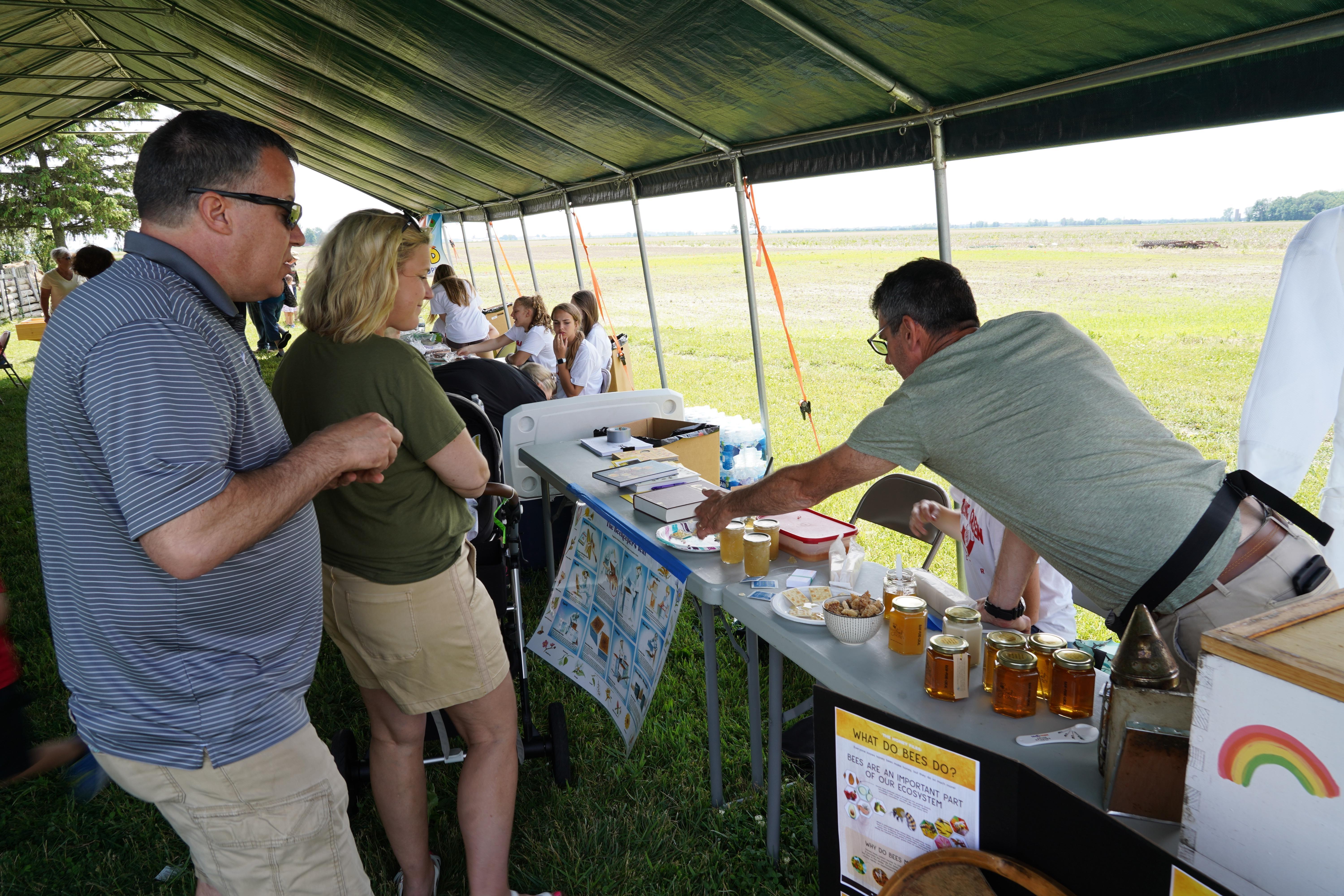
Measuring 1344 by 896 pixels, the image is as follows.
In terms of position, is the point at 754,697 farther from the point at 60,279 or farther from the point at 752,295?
the point at 60,279

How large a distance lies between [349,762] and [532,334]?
14.0 feet

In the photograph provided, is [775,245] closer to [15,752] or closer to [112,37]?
[112,37]

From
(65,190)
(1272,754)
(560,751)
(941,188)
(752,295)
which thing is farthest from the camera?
(65,190)

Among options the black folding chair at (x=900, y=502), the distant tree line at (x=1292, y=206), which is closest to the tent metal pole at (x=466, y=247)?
the distant tree line at (x=1292, y=206)

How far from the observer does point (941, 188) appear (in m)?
3.04

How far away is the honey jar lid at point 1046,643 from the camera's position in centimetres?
139

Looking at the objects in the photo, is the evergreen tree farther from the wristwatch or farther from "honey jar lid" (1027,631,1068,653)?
"honey jar lid" (1027,631,1068,653)

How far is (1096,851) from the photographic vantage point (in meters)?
0.75

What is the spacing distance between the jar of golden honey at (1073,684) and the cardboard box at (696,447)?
6.76ft

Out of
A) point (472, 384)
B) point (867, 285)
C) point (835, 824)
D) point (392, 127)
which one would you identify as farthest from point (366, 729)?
point (867, 285)

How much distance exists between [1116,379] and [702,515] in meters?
1.01

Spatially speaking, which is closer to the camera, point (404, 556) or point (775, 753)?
point (404, 556)

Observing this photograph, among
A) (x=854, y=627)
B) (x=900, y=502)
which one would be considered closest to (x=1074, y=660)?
(x=854, y=627)

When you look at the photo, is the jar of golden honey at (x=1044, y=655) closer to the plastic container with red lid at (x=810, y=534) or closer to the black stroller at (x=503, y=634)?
the plastic container with red lid at (x=810, y=534)
